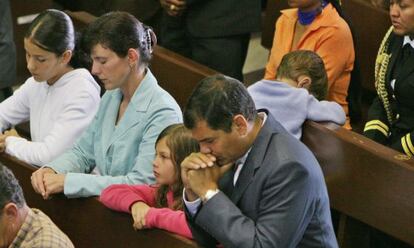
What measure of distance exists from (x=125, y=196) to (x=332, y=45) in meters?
1.31

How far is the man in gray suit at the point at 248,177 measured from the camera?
2.46 meters

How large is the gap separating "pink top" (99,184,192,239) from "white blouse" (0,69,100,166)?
52 cm

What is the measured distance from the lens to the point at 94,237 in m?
3.15

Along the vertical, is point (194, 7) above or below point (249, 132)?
below

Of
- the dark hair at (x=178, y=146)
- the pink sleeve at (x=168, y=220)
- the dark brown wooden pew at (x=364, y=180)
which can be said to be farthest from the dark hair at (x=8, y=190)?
the dark brown wooden pew at (x=364, y=180)

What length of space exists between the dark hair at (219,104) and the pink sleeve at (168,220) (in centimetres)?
40

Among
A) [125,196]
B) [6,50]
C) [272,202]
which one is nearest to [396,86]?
[125,196]

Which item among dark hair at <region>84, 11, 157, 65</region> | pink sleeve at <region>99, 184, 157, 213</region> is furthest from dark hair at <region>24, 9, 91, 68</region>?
pink sleeve at <region>99, 184, 157, 213</region>

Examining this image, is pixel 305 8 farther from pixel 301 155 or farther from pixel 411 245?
pixel 301 155

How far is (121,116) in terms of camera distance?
331cm

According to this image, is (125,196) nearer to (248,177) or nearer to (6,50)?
(248,177)

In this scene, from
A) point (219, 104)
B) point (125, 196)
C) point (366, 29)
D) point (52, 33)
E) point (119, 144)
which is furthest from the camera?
point (366, 29)

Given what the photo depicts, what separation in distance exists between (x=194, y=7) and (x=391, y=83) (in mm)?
980

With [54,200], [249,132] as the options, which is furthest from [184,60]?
[249,132]
